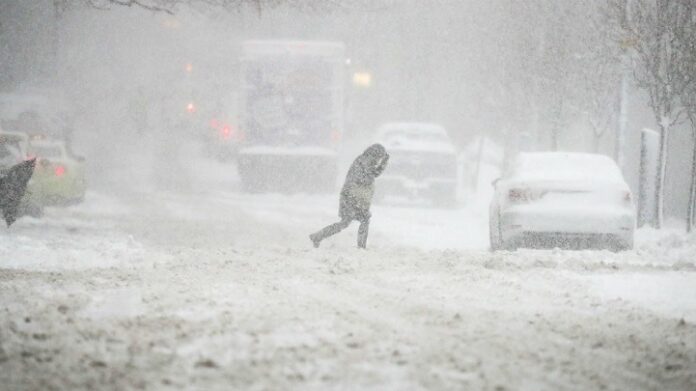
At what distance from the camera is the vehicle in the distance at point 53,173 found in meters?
17.4

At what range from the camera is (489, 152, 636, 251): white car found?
1162 centimetres

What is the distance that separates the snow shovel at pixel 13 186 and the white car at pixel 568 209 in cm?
708

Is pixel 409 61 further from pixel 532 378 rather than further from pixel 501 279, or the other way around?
pixel 532 378

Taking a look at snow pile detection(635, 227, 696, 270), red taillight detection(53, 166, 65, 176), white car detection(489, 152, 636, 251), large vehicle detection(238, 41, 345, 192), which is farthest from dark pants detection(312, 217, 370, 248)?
large vehicle detection(238, 41, 345, 192)

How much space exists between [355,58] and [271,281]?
31735 millimetres

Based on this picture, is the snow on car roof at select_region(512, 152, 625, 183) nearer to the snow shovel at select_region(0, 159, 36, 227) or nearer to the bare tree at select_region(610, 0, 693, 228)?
the bare tree at select_region(610, 0, 693, 228)

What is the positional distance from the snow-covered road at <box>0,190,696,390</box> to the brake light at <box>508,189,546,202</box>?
3.28 feet

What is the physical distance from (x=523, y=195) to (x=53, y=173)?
10165mm

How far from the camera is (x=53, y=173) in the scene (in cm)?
1775

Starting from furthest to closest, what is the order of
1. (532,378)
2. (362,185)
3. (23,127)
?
(23,127) → (362,185) → (532,378)

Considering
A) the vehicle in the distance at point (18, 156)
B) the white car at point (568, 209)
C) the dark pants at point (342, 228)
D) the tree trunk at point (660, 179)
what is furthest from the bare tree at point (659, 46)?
the vehicle in the distance at point (18, 156)

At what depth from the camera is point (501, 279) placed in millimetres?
9305

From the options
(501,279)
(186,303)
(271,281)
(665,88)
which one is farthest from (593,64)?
(186,303)

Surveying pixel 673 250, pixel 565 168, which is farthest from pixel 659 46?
pixel 673 250
